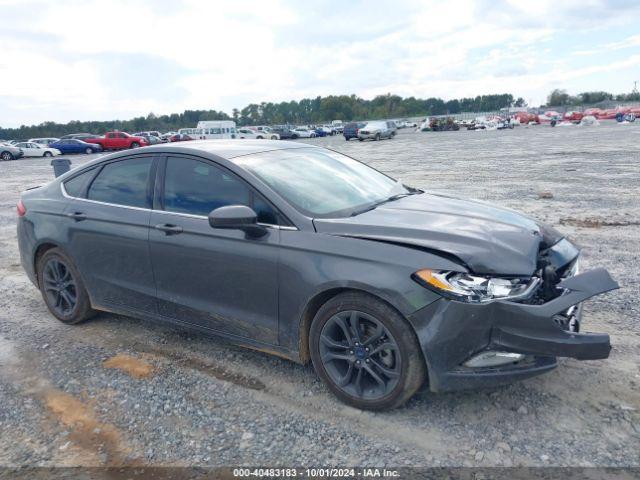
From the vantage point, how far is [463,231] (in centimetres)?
328

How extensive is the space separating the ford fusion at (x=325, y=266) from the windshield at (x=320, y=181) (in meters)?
0.02

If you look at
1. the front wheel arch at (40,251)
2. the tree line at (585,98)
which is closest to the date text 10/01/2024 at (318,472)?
the front wheel arch at (40,251)

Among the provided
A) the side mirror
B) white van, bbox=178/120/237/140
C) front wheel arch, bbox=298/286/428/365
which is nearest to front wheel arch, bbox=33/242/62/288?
the side mirror

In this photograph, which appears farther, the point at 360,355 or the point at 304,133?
the point at 304,133

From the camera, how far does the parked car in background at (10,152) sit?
119 ft

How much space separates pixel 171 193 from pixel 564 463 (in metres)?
3.21

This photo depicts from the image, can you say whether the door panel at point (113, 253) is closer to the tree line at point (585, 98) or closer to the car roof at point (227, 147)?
the car roof at point (227, 147)

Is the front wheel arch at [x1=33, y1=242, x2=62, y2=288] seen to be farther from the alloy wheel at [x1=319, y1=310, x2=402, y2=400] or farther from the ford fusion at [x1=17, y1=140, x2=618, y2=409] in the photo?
the alloy wheel at [x1=319, y1=310, x2=402, y2=400]

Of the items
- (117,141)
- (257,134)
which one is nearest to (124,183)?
(117,141)

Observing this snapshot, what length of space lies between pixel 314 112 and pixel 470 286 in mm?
138292

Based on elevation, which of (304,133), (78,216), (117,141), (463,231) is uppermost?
(463,231)

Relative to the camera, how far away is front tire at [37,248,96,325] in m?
4.77

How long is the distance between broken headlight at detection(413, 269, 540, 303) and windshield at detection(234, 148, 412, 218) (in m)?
0.89

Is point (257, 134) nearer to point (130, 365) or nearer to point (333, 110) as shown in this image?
point (130, 365)
